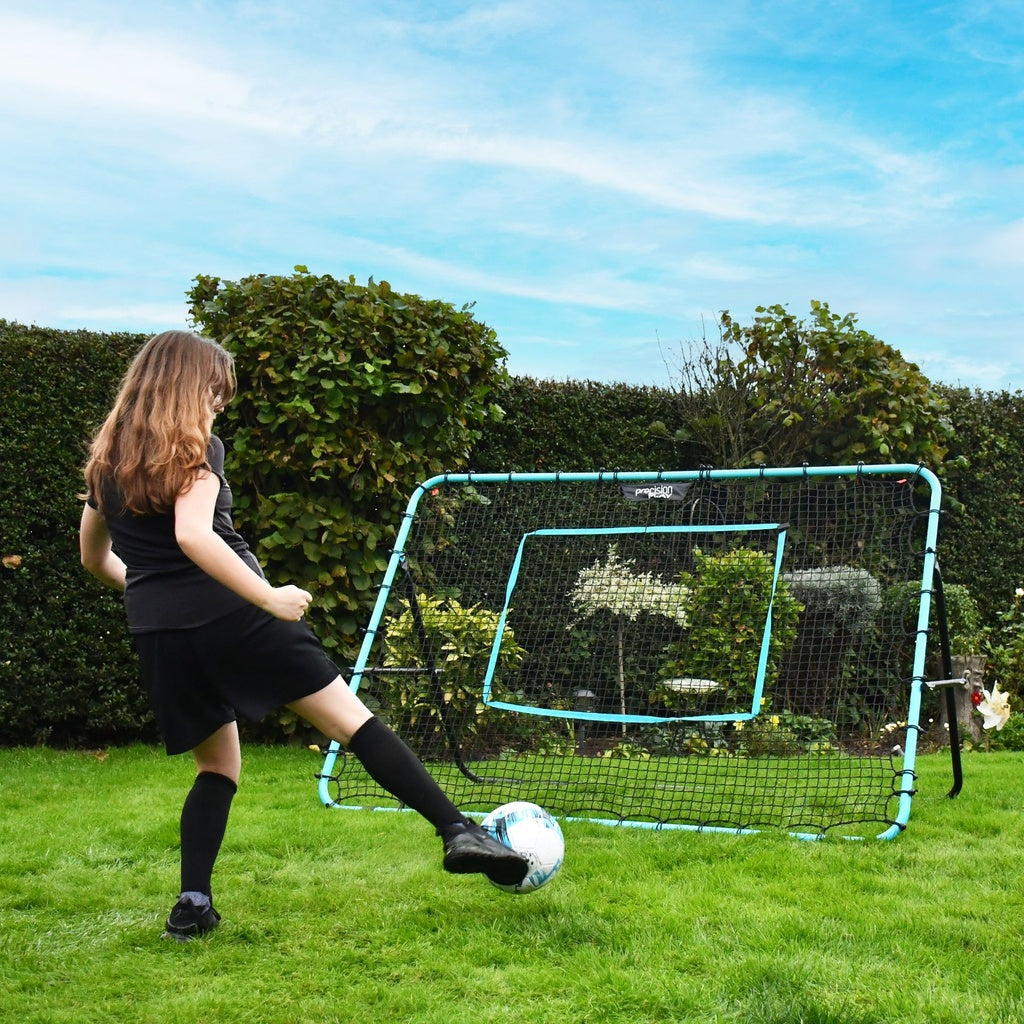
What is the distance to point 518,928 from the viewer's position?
3.17 m

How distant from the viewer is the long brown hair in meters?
2.95

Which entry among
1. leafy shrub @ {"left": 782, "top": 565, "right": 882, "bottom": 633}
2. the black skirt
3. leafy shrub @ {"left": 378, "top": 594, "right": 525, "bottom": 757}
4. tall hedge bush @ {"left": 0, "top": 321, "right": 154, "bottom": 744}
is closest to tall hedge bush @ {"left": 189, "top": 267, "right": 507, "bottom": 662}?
leafy shrub @ {"left": 378, "top": 594, "right": 525, "bottom": 757}

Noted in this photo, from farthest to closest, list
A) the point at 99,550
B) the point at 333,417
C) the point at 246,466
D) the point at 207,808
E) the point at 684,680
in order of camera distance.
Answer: the point at 246,466 < the point at 333,417 < the point at 684,680 < the point at 99,550 < the point at 207,808

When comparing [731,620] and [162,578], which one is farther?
[731,620]

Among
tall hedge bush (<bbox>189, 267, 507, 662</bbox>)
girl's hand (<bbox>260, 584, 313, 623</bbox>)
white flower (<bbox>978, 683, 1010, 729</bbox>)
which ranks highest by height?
tall hedge bush (<bbox>189, 267, 507, 662</bbox>)

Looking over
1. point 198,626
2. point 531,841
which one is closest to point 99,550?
point 198,626

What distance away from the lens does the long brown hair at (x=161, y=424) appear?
2.95 meters

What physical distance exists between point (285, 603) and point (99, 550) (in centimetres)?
86

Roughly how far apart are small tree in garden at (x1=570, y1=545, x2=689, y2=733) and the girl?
2.78 meters

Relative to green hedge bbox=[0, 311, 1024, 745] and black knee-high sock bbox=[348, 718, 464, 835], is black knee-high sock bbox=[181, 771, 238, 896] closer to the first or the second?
black knee-high sock bbox=[348, 718, 464, 835]

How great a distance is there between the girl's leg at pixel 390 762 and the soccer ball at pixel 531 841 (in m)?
0.07

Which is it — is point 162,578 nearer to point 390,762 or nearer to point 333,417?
point 390,762

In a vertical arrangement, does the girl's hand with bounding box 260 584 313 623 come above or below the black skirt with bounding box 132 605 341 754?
above

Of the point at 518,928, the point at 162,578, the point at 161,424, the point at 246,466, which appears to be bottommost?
the point at 518,928
